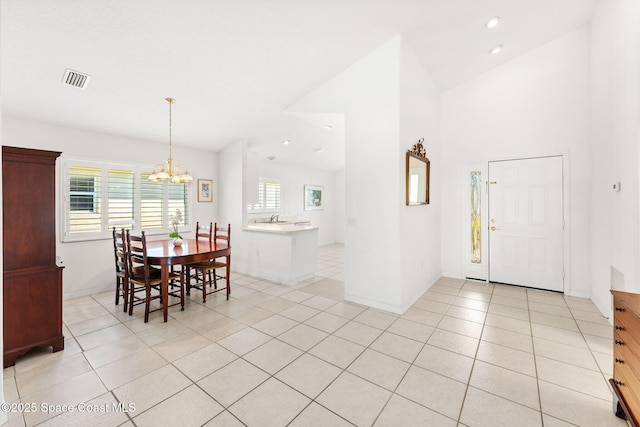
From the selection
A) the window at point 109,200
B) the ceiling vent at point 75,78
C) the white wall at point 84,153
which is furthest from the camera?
the window at point 109,200

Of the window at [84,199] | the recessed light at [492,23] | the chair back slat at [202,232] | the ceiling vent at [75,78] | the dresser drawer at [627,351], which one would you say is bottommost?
the dresser drawer at [627,351]

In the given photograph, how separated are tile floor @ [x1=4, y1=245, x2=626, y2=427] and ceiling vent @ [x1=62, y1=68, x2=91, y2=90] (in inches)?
103

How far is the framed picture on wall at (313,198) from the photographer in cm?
845

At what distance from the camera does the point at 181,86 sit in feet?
10.9

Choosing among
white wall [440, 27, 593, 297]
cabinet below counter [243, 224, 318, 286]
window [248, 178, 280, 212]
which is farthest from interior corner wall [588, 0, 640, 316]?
window [248, 178, 280, 212]

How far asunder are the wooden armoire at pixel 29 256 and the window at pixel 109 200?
6.29 ft

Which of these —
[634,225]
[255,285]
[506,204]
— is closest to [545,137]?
[506,204]

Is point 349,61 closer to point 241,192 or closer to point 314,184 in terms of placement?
point 241,192

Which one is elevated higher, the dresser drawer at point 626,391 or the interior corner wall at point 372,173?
the interior corner wall at point 372,173

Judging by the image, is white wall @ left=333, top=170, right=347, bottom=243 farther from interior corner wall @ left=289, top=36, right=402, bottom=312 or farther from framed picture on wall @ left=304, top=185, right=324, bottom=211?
interior corner wall @ left=289, top=36, right=402, bottom=312

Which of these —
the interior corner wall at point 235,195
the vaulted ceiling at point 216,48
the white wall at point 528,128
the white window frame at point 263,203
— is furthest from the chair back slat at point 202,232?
the white wall at point 528,128

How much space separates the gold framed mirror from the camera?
345cm

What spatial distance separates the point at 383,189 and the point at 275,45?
6.48ft

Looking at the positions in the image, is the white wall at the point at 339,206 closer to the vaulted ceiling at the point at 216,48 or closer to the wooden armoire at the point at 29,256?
the vaulted ceiling at the point at 216,48
